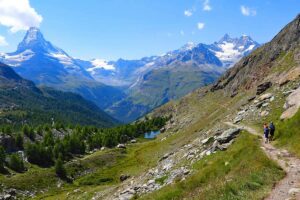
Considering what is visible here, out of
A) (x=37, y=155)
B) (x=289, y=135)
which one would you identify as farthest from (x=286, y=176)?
(x=37, y=155)

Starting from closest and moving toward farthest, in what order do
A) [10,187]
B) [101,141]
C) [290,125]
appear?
[290,125] → [10,187] → [101,141]

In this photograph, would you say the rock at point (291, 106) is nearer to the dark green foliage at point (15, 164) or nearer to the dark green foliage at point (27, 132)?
the dark green foliage at point (15, 164)

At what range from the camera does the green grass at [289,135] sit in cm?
3916

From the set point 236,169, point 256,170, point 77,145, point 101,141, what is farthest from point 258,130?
point 101,141

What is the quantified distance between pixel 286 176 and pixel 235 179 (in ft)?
12.4

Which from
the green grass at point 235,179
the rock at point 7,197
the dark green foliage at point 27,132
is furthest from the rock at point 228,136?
the dark green foliage at point 27,132

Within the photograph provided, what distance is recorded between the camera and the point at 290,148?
39.4 metres

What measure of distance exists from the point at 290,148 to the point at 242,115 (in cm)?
3004

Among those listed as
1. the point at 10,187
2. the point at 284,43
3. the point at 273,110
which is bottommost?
the point at 10,187

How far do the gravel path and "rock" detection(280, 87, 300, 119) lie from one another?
8.82 meters

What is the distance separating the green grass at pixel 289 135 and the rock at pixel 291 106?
1967 millimetres

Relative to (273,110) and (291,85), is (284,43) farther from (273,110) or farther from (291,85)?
(273,110)

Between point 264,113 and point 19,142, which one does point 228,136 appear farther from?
point 19,142

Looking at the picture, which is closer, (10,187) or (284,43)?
(10,187)
